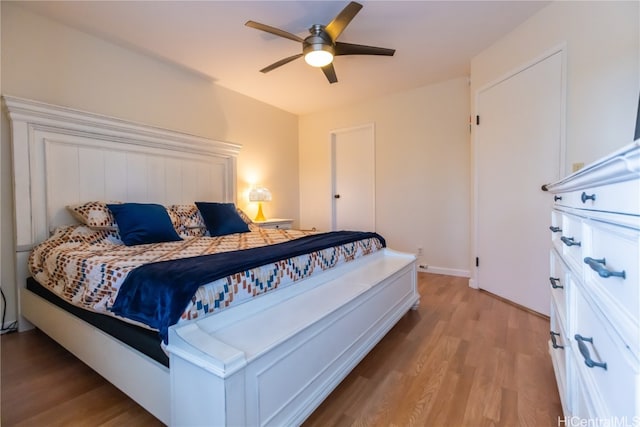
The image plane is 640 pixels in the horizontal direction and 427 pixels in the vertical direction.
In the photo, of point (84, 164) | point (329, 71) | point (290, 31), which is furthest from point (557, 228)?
point (84, 164)

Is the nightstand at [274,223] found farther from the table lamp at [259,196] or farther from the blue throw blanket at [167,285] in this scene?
the blue throw blanket at [167,285]

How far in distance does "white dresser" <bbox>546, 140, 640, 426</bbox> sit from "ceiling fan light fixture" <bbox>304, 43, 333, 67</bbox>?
5.94 ft

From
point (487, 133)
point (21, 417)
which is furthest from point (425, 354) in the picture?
point (487, 133)

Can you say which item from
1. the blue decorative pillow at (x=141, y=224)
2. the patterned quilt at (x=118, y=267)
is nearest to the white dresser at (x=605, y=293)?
the patterned quilt at (x=118, y=267)

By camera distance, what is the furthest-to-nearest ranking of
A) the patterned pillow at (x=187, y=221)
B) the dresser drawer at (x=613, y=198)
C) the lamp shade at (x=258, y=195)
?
the lamp shade at (x=258, y=195)
the patterned pillow at (x=187, y=221)
the dresser drawer at (x=613, y=198)

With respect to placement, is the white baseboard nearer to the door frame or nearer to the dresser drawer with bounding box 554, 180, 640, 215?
the door frame

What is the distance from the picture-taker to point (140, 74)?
282cm

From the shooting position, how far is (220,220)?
2762 millimetres

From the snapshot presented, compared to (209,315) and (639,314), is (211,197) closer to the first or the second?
(209,315)

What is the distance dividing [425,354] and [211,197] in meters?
2.79

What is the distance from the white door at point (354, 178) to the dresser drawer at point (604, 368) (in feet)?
11.1

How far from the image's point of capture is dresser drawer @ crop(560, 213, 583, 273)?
97 centimetres

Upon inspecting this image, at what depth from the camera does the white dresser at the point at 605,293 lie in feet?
1.74

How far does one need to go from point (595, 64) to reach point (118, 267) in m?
3.18
